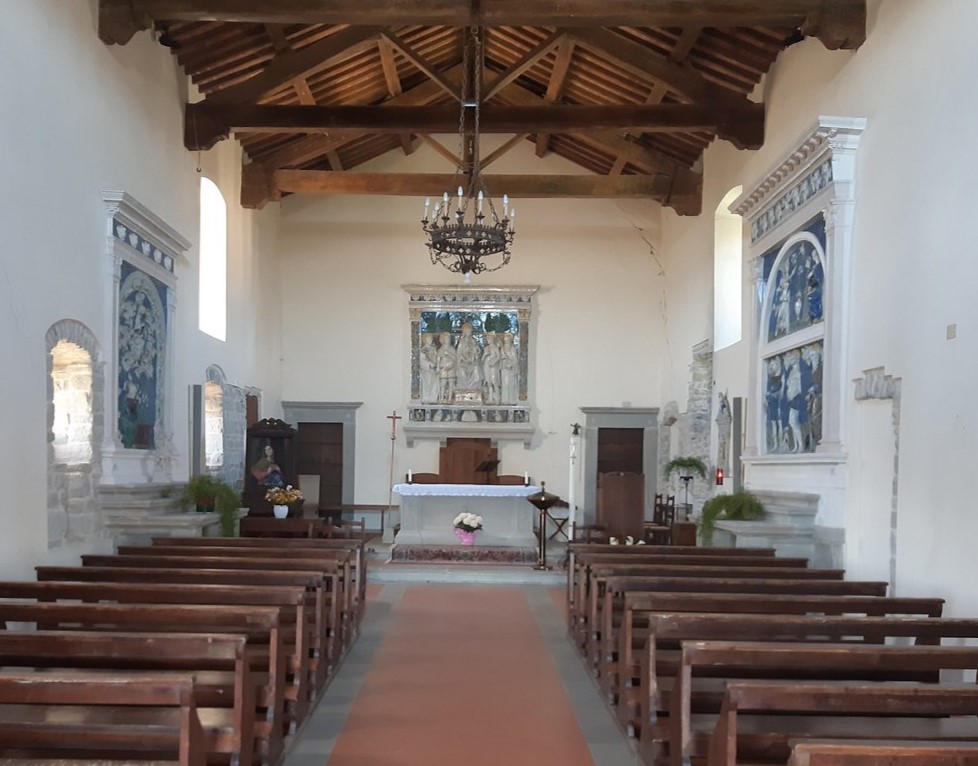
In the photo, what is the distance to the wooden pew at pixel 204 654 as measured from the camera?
306cm

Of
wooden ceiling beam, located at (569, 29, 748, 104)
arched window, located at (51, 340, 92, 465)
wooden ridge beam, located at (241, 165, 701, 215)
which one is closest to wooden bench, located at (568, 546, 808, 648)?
arched window, located at (51, 340, 92, 465)

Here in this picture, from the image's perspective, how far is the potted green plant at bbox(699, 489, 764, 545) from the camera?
26.4 ft

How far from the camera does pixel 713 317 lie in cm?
1133

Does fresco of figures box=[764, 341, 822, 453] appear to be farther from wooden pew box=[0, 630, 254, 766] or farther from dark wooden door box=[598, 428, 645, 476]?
dark wooden door box=[598, 428, 645, 476]

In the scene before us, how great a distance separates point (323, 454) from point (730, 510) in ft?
27.7

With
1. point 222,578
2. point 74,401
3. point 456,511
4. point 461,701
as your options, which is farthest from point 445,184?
point 461,701

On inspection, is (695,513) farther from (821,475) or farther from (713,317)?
(821,475)

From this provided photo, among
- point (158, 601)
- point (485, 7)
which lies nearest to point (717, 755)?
point (158, 601)

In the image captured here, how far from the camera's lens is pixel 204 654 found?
3.10 meters

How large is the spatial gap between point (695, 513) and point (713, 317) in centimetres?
272

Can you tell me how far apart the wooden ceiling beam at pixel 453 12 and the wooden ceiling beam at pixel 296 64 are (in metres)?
1.90

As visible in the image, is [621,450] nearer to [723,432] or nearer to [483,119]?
[723,432]

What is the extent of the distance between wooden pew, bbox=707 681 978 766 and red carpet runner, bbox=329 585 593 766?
131cm

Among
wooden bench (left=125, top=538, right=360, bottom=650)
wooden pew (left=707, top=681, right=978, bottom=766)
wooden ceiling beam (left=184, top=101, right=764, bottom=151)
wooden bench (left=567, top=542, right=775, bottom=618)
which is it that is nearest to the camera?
wooden pew (left=707, top=681, right=978, bottom=766)
